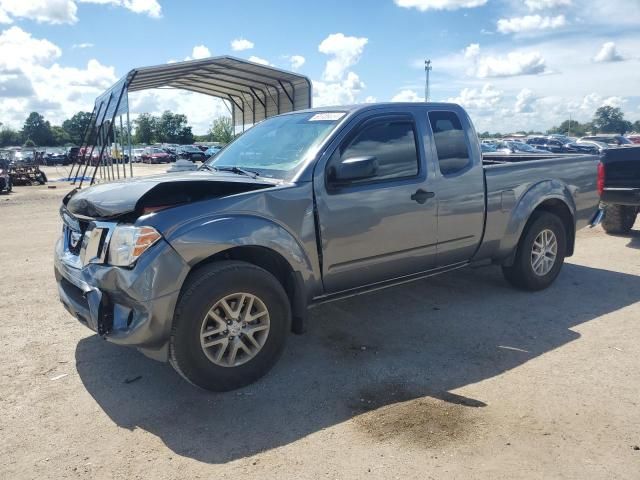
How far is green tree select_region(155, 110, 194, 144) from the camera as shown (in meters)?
100

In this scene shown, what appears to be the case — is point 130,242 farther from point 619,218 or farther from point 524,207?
point 619,218

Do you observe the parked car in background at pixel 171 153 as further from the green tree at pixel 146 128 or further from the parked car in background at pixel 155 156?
the green tree at pixel 146 128

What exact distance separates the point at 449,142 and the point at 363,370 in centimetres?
221

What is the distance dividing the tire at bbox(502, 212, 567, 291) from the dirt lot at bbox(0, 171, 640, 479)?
0.97 ft

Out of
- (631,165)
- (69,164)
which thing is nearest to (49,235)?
(631,165)

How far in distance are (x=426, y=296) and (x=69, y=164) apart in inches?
1966

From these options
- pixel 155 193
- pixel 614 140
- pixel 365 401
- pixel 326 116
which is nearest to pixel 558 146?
pixel 614 140

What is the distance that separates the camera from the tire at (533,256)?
5383 mm

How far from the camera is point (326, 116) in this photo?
4328 millimetres

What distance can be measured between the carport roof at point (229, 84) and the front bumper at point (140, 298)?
484 inches

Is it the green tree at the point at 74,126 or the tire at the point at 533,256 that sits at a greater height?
the green tree at the point at 74,126

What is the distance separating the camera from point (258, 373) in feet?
11.8

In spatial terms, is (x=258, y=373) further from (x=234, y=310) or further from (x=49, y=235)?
(x=49, y=235)

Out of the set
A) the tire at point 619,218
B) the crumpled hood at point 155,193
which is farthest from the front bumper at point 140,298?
the tire at point 619,218
